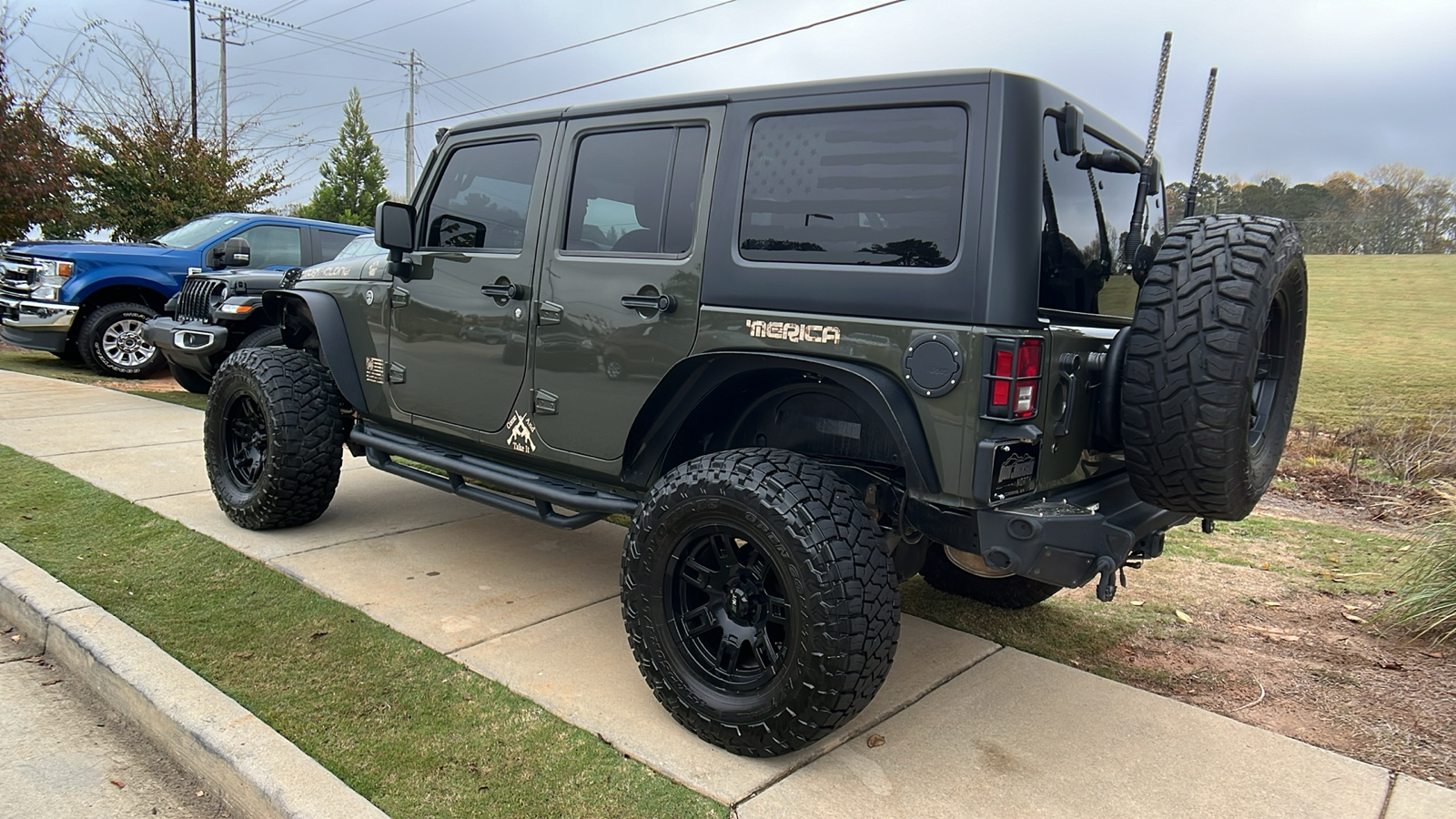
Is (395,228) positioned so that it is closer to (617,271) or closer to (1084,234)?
(617,271)

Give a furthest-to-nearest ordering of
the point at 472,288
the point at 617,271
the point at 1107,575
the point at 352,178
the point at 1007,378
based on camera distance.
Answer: the point at 352,178 → the point at 472,288 → the point at 617,271 → the point at 1107,575 → the point at 1007,378

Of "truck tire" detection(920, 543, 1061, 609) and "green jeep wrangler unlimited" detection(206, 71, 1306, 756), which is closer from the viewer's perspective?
"green jeep wrangler unlimited" detection(206, 71, 1306, 756)

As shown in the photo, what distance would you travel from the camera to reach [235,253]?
8.34 metres

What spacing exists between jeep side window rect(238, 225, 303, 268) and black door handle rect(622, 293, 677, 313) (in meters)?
7.93

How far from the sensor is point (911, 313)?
2529 millimetres

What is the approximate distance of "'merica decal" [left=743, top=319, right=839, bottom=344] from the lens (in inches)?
104

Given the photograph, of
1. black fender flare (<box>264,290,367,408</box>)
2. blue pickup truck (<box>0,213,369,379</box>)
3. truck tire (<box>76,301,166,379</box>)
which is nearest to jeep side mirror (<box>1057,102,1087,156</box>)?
black fender flare (<box>264,290,367,408</box>)

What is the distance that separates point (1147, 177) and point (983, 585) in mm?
1999

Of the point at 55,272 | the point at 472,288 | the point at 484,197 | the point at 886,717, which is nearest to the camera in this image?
the point at 886,717

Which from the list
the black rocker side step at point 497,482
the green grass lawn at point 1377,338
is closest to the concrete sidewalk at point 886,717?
the black rocker side step at point 497,482

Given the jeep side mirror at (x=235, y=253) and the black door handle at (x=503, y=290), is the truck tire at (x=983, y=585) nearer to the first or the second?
the black door handle at (x=503, y=290)

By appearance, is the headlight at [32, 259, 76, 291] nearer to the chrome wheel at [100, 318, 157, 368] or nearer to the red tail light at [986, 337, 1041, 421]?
the chrome wheel at [100, 318, 157, 368]

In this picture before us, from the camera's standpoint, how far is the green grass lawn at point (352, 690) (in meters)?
2.54

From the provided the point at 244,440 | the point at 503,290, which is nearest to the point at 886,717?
the point at 503,290
